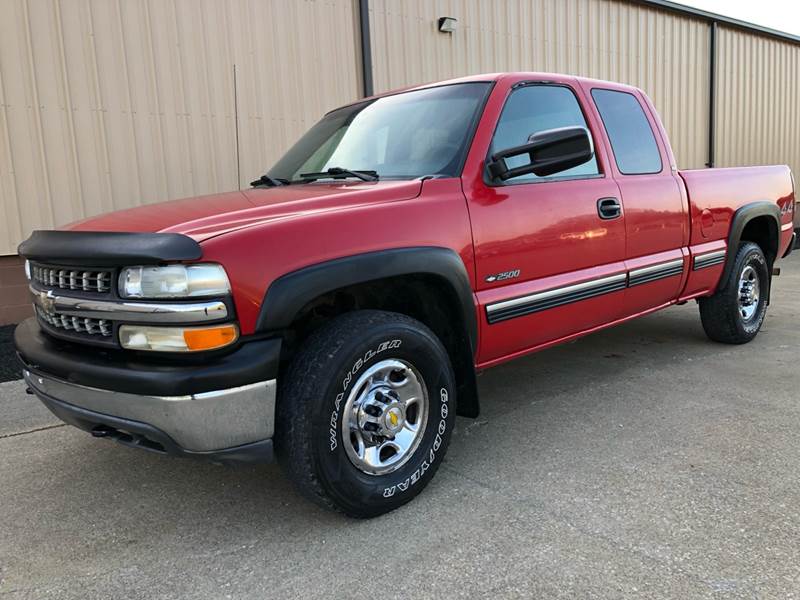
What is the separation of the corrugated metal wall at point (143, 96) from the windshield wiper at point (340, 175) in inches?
83.1

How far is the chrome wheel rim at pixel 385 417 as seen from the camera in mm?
2670

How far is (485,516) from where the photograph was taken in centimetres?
271

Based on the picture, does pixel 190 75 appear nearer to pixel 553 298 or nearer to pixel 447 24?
pixel 447 24

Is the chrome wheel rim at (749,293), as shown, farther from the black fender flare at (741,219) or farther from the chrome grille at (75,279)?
the chrome grille at (75,279)

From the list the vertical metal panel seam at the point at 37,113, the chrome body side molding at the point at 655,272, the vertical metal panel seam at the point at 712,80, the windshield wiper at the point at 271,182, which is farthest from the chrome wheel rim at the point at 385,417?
the vertical metal panel seam at the point at 712,80

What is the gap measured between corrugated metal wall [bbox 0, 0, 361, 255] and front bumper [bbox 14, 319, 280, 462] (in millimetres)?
3473

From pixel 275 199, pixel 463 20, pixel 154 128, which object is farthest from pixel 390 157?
pixel 463 20

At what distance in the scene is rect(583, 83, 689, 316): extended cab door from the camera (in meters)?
4.03

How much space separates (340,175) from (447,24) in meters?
5.88

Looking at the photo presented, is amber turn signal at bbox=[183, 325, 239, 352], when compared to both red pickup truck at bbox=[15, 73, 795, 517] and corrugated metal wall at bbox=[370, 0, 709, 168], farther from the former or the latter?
corrugated metal wall at bbox=[370, 0, 709, 168]

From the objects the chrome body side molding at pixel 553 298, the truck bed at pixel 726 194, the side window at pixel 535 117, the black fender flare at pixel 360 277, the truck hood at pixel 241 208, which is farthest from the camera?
the truck bed at pixel 726 194

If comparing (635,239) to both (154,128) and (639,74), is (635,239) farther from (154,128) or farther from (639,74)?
(639,74)

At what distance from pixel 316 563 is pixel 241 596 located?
11.8 inches

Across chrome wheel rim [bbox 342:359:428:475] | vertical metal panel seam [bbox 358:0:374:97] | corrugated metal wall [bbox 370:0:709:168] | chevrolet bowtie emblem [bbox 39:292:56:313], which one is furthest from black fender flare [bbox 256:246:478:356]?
corrugated metal wall [bbox 370:0:709:168]
